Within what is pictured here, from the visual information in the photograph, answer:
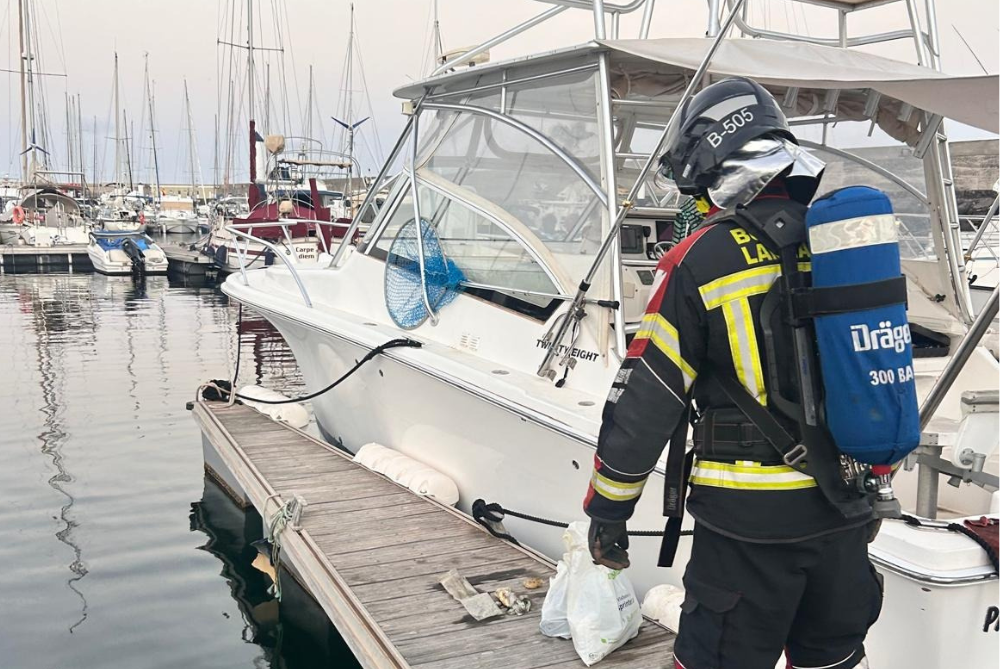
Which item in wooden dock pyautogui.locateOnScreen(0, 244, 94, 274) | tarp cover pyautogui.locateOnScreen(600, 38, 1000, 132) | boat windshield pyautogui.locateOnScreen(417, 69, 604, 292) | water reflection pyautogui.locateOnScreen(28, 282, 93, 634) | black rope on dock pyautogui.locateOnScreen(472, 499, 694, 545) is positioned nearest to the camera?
tarp cover pyautogui.locateOnScreen(600, 38, 1000, 132)

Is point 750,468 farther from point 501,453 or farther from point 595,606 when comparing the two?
point 501,453

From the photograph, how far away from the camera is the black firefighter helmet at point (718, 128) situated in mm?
1950

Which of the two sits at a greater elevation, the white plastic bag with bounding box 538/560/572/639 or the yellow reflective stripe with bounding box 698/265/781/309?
the yellow reflective stripe with bounding box 698/265/781/309

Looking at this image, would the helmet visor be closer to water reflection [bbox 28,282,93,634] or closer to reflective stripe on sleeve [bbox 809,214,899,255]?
reflective stripe on sleeve [bbox 809,214,899,255]

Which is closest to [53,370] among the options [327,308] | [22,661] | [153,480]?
[153,480]

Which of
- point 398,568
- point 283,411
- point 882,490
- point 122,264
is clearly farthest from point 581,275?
point 122,264

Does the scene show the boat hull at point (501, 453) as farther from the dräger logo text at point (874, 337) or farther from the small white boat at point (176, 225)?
the small white boat at point (176, 225)

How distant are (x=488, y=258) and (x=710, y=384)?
264 centimetres

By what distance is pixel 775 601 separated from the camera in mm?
1879

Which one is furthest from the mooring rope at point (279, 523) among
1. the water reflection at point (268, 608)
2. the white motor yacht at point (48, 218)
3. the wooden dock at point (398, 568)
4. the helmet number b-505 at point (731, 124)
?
the white motor yacht at point (48, 218)

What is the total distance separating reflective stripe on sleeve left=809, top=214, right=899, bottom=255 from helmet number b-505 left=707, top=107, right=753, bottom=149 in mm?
333

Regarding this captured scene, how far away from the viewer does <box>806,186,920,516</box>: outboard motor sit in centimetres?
173

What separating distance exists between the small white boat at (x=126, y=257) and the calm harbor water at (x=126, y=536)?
51.4 feet

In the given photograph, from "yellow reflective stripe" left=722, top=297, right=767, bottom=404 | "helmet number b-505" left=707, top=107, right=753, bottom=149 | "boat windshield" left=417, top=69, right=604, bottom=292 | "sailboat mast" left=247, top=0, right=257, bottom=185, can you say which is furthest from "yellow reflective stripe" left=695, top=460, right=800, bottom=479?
"sailboat mast" left=247, top=0, right=257, bottom=185
